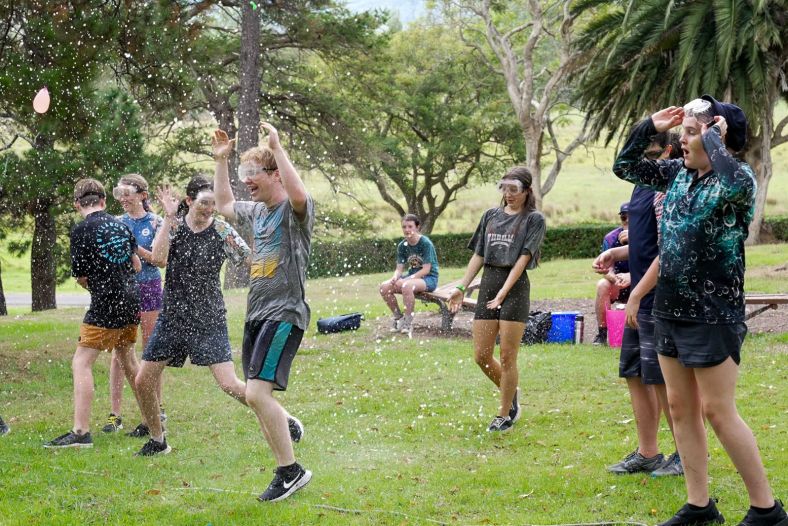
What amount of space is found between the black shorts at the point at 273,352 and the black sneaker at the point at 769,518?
2365mm

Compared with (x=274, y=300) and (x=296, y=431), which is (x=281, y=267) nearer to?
(x=274, y=300)

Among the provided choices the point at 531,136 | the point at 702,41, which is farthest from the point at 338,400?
the point at 531,136

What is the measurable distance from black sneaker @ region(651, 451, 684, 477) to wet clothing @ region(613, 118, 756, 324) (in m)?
1.51


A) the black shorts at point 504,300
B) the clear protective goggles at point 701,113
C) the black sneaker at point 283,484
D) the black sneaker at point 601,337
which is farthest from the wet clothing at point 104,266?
the black sneaker at point 601,337

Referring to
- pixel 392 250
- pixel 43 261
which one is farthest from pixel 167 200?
pixel 392 250

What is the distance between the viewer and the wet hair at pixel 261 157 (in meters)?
5.16

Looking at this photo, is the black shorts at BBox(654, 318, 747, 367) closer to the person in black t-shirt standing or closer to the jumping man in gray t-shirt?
the jumping man in gray t-shirt

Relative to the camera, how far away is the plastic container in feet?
35.1

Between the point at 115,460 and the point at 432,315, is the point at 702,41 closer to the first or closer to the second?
the point at 432,315

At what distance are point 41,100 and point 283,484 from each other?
6.76 m

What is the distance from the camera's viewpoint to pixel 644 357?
17.4 ft

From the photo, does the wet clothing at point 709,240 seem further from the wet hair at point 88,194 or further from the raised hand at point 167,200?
the wet hair at point 88,194

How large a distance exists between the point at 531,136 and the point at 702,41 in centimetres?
1290

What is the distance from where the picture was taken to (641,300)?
208 inches
